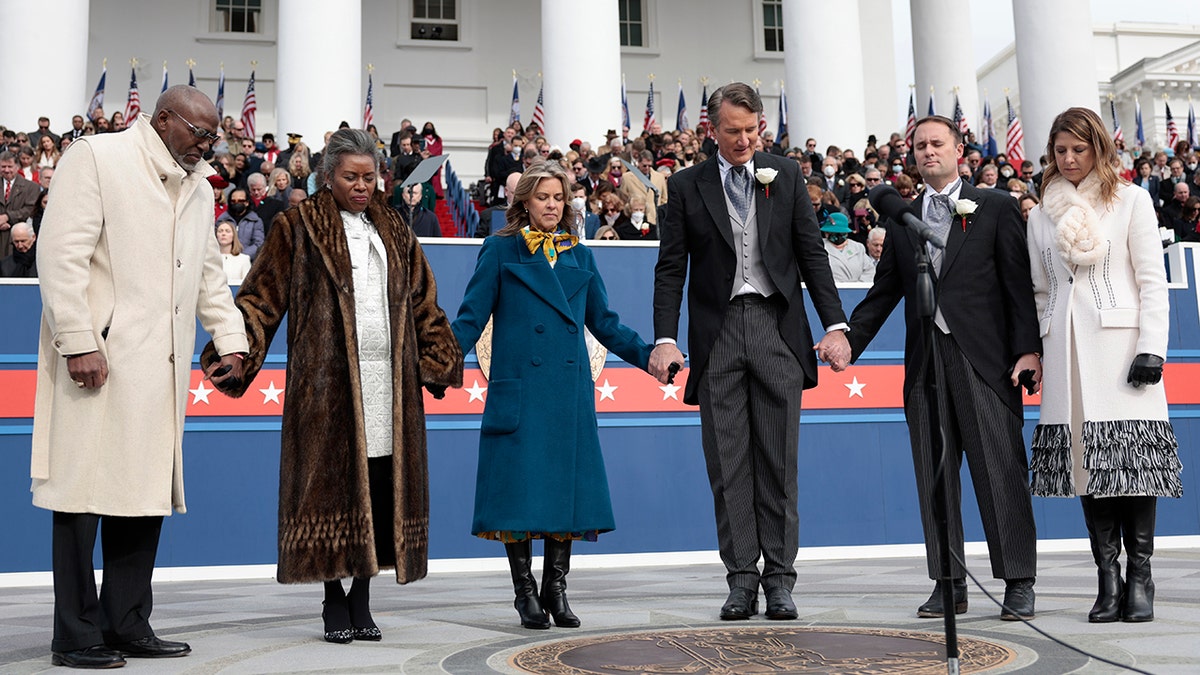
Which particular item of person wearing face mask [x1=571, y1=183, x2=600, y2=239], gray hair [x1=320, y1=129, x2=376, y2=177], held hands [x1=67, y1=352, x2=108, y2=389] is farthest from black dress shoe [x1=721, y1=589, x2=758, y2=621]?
person wearing face mask [x1=571, y1=183, x2=600, y2=239]

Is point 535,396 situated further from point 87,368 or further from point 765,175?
point 87,368

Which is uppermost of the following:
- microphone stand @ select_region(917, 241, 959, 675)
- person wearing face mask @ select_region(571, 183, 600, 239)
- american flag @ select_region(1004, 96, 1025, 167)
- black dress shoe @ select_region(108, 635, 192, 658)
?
Result: american flag @ select_region(1004, 96, 1025, 167)

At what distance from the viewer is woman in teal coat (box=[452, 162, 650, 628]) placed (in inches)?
206

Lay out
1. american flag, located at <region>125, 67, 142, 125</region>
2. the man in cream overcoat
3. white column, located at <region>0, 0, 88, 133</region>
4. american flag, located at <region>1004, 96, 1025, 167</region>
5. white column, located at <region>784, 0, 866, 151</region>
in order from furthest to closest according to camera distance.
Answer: american flag, located at <region>125, 67, 142, 125</region>, american flag, located at <region>1004, 96, 1025, 167</region>, white column, located at <region>784, 0, 866, 151</region>, white column, located at <region>0, 0, 88, 133</region>, the man in cream overcoat

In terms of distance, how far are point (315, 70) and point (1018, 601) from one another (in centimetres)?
1628

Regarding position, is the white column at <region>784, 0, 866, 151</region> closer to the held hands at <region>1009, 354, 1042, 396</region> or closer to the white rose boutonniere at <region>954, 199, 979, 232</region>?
the white rose boutonniere at <region>954, 199, 979, 232</region>

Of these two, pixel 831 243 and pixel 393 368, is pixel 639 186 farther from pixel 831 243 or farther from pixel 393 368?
pixel 393 368

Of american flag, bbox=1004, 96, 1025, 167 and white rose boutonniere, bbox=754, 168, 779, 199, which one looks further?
american flag, bbox=1004, 96, 1025, 167

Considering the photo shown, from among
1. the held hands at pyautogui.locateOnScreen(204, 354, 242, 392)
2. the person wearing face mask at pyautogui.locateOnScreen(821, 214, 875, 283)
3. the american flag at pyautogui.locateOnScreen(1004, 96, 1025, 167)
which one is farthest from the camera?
the american flag at pyautogui.locateOnScreen(1004, 96, 1025, 167)

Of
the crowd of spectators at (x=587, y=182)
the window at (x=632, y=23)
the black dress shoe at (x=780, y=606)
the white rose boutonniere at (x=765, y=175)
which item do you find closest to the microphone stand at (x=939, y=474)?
the black dress shoe at (x=780, y=606)

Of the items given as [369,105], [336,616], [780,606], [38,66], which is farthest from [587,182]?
[369,105]

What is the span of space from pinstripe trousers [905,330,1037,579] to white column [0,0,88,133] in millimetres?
17536

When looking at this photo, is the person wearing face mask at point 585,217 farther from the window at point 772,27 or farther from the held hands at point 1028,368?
the window at point 772,27

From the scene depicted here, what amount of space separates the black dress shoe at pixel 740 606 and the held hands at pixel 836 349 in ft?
3.30
